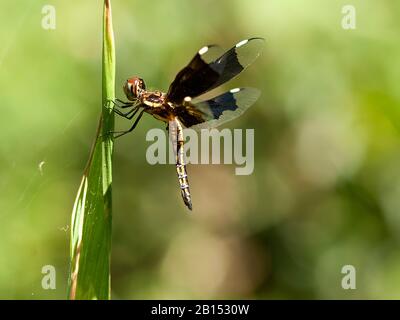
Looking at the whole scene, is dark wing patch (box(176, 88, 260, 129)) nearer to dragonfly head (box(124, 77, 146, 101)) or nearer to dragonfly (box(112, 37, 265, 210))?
dragonfly (box(112, 37, 265, 210))

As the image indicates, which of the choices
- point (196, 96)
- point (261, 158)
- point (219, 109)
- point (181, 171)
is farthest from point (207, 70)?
point (261, 158)

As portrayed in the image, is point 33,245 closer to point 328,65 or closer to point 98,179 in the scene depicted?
point 98,179

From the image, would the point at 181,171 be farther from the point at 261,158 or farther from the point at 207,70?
the point at 261,158

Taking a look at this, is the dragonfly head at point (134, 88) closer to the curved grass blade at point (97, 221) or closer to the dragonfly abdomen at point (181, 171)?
the dragonfly abdomen at point (181, 171)

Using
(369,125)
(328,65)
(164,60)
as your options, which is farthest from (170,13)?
(369,125)

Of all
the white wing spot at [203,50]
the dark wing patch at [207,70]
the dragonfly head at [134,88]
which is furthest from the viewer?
the dragonfly head at [134,88]

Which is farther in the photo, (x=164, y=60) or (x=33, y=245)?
(x=164, y=60)

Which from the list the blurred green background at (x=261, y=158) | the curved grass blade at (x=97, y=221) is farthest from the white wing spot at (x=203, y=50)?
the blurred green background at (x=261, y=158)
